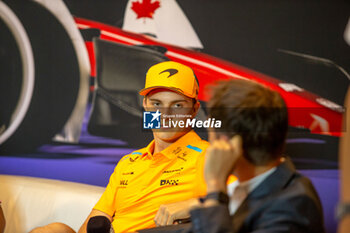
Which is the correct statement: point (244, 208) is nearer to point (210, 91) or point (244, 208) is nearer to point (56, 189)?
point (210, 91)

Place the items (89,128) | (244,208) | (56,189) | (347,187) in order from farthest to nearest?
(89,128)
(56,189)
(244,208)
(347,187)

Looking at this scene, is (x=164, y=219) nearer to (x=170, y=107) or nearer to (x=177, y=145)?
(x=177, y=145)

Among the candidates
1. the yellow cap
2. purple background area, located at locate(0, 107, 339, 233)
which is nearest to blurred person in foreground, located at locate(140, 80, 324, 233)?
the yellow cap

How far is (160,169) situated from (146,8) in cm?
169

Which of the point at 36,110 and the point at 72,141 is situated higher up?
the point at 36,110

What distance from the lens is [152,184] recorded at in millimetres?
2051

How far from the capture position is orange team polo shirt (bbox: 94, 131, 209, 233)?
1993mm

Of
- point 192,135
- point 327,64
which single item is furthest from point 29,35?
point 327,64

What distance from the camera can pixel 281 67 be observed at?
9.43 feet

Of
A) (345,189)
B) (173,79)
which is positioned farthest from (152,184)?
(345,189)

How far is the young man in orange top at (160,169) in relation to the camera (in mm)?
2000

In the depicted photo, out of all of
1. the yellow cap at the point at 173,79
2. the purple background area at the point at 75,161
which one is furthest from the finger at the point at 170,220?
the purple background area at the point at 75,161

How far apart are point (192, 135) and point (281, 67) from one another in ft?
3.76

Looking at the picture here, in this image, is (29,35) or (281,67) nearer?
(281,67)
